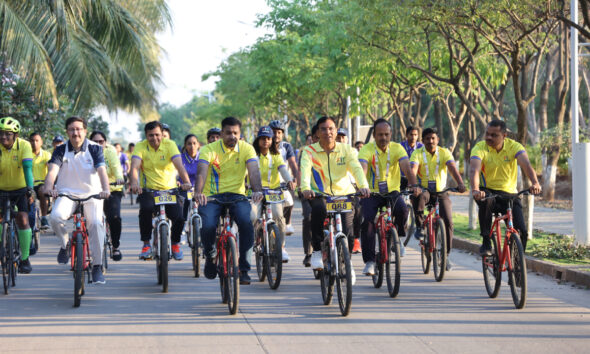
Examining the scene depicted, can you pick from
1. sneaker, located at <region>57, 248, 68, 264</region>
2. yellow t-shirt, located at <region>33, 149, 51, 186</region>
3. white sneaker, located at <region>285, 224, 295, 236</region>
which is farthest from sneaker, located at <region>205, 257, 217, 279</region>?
yellow t-shirt, located at <region>33, 149, 51, 186</region>

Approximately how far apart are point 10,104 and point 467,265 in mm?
12479

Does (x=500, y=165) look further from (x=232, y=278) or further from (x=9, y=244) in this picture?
(x=9, y=244)

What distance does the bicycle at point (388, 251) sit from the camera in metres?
9.00

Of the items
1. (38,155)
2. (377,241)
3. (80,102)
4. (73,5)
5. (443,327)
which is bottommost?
(443,327)

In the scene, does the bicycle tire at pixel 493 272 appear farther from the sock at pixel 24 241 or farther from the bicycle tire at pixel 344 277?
the sock at pixel 24 241

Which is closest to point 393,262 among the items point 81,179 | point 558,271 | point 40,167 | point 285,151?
point 558,271

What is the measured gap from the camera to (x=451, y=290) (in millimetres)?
9617

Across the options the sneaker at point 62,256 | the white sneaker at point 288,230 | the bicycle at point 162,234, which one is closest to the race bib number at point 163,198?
the bicycle at point 162,234

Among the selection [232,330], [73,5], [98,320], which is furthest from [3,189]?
[73,5]

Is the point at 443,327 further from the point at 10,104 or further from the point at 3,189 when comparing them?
the point at 10,104

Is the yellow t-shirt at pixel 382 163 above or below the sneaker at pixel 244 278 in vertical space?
above

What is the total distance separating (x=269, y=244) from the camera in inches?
395

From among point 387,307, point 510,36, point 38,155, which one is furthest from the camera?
point 38,155

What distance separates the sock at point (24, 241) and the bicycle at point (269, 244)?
2.71m
